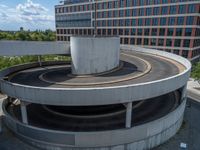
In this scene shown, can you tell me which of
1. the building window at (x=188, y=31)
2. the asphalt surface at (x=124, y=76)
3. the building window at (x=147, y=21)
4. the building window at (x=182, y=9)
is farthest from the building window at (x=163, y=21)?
the asphalt surface at (x=124, y=76)

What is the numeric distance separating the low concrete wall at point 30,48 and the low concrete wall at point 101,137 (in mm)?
8618

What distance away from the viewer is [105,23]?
84125mm

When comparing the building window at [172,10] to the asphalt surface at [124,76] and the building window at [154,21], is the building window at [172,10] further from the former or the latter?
the asphalt surface at [124,76]

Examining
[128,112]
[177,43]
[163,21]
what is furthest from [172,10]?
[128,112]

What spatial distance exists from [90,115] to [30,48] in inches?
491

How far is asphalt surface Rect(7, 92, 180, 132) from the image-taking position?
69.2ft

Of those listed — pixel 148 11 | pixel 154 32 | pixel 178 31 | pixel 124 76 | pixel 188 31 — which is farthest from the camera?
pixel 148 11

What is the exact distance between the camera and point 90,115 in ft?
76.7

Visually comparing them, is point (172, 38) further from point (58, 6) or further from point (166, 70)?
point (58, 6)

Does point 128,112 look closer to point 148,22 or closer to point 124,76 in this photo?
point 124,76

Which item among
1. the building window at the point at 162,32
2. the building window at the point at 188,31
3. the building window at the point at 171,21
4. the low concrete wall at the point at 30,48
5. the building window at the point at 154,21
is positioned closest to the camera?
the low concrete wall at the point at 30,48

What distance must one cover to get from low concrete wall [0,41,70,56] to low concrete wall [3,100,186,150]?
28.3ft

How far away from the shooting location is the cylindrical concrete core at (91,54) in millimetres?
25328

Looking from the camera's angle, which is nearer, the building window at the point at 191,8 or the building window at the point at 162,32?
the building window at the point at 191,8
